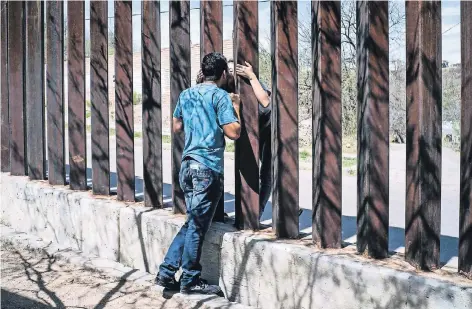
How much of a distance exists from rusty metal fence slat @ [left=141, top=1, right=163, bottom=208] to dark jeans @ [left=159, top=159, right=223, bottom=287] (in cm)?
87

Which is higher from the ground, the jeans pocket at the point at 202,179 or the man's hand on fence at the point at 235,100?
the man's hand on fence at the point at 235,100

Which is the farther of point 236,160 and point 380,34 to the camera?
point 236,160

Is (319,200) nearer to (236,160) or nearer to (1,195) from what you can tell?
(236,160)

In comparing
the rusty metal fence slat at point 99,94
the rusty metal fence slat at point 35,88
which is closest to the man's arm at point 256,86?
the rusty metal fence slat at point 99,94

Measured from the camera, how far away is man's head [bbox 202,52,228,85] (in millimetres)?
4605

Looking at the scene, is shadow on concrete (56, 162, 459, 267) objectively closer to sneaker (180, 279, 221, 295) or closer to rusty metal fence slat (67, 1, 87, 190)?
rusty metal fence slat (67, 1, 87, 190)

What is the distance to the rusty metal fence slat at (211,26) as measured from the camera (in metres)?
4.84

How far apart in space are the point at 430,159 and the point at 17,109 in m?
5.09

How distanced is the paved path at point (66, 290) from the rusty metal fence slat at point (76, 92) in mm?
967

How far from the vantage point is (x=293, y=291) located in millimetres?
4133

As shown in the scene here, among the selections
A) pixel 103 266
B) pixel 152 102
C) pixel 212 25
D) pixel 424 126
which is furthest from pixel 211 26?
pixel 103 266

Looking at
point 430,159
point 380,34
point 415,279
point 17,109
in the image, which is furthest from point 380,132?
point 17,109

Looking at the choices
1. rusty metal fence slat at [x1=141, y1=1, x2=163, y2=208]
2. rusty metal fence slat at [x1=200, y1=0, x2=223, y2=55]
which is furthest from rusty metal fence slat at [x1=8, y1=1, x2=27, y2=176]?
rusty metal fence slat at [x1=200, y1=0, x2=223, y2=55]

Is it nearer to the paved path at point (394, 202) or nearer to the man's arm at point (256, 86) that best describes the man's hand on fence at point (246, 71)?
the man's arm at point (256, 86)
